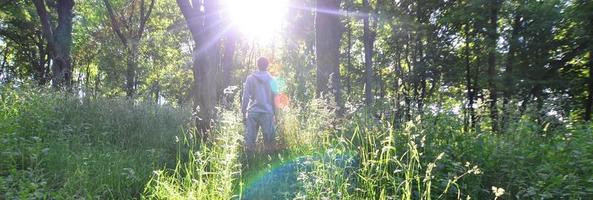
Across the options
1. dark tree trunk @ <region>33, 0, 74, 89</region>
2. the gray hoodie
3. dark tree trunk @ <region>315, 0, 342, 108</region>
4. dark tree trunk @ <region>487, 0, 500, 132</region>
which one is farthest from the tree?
dark tree trunk @ <region>487, 0, 500, 132</region>

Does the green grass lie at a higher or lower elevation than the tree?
lower

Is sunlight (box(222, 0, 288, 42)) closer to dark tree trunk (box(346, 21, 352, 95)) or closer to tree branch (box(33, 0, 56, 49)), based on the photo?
dark tree trunk (box(346, 21, 352, 95))

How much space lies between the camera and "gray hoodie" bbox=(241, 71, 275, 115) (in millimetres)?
7266

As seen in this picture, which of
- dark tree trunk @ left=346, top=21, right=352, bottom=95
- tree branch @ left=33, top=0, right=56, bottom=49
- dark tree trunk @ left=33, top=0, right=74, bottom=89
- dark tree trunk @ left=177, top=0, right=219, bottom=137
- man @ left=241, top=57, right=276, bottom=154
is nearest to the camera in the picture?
man @ left=241, top=57, right=276, bottom=154

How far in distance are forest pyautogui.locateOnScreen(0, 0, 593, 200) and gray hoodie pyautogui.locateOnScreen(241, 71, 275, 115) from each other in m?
0.06

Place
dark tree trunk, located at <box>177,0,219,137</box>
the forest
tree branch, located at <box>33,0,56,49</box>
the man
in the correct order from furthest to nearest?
tree branch, located at <box>33,0,56,49</box> → dark tree trunk, located at <box>177,0,219,137</box> → the man → the forest

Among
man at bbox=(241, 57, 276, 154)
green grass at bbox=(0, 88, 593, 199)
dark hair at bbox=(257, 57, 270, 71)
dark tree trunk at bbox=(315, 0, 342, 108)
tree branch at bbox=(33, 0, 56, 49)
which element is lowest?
green grass at bbox=(0, 88, 593, 199)

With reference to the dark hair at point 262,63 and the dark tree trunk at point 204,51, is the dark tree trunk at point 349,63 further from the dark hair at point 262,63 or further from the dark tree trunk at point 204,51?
the dark hair at point 262,63

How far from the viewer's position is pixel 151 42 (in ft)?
94.6

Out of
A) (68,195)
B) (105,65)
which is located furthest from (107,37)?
(68,195)

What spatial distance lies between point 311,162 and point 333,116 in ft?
9.15

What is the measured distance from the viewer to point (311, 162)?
379 centimetres

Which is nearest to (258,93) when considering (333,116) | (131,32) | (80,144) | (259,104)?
(259,104)

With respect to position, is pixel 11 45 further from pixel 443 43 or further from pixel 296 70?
pixel 443 43
